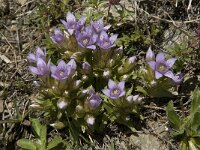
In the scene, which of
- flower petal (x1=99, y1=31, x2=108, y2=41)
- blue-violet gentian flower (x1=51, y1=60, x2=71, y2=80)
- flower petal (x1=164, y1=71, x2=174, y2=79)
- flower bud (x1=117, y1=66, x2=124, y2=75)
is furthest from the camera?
flower bud (x1=117, y1=66, x2=124, y2=75)

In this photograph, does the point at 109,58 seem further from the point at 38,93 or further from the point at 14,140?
the point at 14,140

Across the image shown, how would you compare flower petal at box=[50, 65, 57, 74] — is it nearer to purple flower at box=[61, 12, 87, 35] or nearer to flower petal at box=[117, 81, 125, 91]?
purple flower at box=[61, 12, 87, 35]

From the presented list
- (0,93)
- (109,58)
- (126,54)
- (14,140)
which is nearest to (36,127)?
(14,140)

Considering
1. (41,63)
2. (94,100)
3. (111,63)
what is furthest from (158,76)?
(41,63)

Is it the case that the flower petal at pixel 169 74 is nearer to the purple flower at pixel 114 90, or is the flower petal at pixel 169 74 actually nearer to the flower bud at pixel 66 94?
the purple flower at pixel 114 90

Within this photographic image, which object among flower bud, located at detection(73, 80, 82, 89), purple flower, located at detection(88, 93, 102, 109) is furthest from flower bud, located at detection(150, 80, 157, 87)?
flower bud, located at detection(73, 80, 82, 89)

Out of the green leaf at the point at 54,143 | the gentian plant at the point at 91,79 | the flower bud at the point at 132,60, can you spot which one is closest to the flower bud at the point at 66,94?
the gentian plant at the point at 91,79
